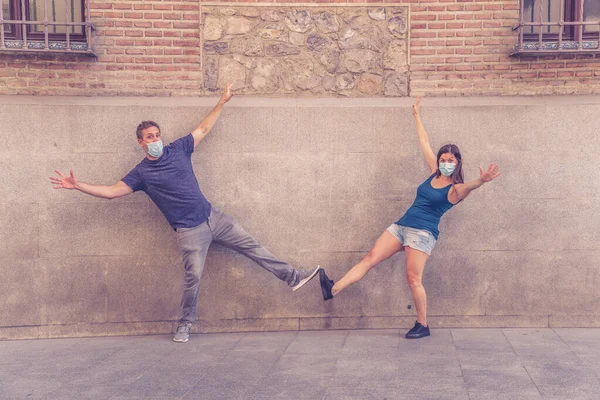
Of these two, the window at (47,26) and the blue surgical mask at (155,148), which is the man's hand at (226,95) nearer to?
the blue surgical mask at (155,148)

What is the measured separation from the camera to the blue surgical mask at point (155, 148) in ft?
20.3

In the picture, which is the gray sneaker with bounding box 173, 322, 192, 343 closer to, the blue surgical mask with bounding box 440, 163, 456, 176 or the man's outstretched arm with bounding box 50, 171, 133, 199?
the man's outstretched arm with bounding box 50, 171, 133, 199

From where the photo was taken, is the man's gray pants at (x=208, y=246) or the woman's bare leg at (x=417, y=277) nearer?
the woman's bare leg at (x=417, y=277)

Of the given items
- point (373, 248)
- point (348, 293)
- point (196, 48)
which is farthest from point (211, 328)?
point (196, 48)

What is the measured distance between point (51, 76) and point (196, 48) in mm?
1383

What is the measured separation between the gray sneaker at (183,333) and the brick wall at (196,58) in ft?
7.24

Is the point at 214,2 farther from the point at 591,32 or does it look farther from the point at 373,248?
the point at 591,32

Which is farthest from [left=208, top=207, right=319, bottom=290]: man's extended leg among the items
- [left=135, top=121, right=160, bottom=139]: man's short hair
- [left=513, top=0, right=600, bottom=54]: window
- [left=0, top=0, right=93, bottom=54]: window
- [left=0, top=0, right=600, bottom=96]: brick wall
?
[left=513, top=0, right=600, bottom=54]: window

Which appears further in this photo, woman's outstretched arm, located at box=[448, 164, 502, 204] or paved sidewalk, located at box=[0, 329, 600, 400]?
woman's outstretched arm, located at box=[448, 164, 502, 204]

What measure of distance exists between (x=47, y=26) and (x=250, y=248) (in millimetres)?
2801

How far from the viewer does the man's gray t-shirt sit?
6277 millimetres

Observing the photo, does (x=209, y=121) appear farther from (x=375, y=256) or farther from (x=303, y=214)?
(x=375, y=256)

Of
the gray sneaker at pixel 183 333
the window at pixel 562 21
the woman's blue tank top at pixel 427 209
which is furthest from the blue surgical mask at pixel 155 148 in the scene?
the window at pixel 562 21

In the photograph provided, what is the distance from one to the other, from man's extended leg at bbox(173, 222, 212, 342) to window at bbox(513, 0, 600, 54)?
3508 mm
